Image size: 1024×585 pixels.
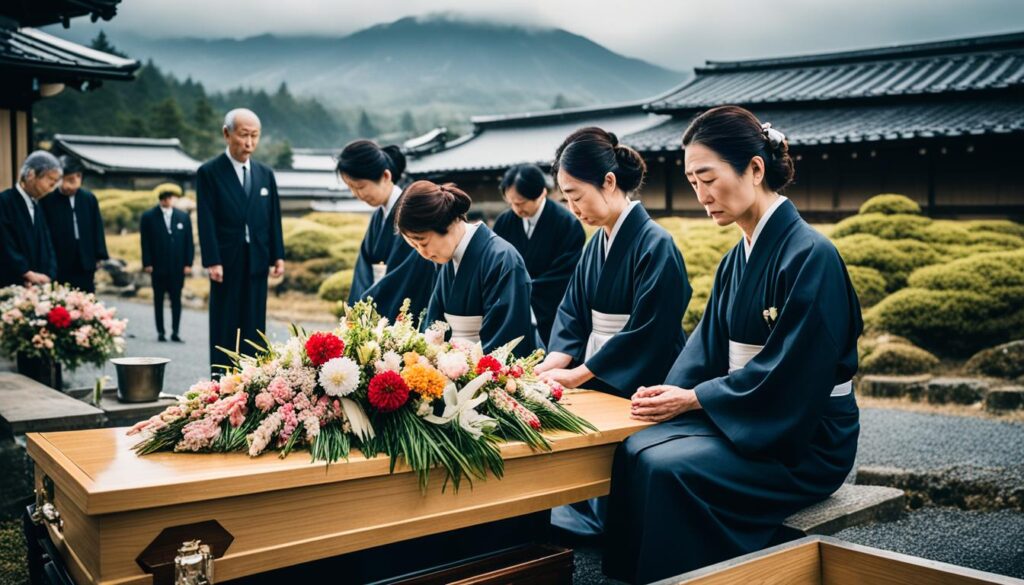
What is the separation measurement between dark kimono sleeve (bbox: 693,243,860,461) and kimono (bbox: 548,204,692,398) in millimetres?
798

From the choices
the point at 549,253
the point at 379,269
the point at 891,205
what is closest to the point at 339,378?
the point at 379,269

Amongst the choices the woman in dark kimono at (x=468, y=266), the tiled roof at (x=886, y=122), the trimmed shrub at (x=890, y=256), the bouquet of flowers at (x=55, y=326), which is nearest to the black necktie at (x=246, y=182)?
the bouquet of flowers at (x=55, y=326)

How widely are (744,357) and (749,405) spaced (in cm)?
33

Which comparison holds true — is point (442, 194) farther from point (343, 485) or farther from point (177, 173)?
point (177, 173)

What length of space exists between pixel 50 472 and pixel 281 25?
179 metres

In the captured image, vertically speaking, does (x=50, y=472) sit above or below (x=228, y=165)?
below

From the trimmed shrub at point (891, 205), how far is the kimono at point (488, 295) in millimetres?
9837

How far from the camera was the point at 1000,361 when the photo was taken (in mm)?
9539

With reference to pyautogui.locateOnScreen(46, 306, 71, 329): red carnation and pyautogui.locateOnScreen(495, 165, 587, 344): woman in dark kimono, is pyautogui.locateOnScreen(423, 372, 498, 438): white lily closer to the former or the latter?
pyautogui.locateOnScreen(495, 165, 587, 344): woman in dark kimono

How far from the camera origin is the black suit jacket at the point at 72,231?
9.21m

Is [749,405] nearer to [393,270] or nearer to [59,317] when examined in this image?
[393,270]

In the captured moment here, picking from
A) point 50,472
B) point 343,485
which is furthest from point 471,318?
point 50,472

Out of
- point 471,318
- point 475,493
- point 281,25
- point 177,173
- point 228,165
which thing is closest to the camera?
point 475,493

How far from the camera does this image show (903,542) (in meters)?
4.77
